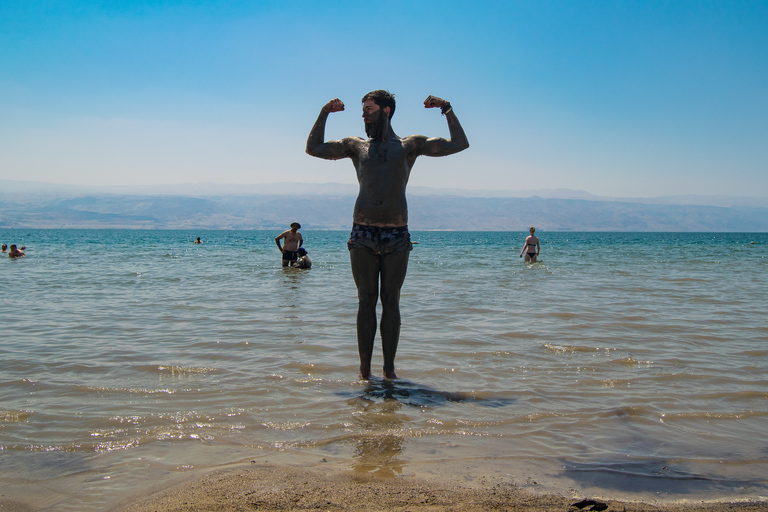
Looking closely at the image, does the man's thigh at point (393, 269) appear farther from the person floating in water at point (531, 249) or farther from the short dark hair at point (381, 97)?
the person floating in water at point (531, 249)

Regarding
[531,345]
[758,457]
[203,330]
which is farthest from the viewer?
[203,330]

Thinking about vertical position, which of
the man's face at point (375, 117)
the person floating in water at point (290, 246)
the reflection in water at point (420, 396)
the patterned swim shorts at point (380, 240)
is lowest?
the reflection in water at point (420, 396)

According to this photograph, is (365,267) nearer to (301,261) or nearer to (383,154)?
(383,154)

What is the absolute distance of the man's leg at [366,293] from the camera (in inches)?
150

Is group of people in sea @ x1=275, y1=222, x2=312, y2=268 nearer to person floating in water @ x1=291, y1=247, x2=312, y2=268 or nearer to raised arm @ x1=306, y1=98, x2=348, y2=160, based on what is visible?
person floating in water @ x1=291, y1=247, x2=312, y2=268

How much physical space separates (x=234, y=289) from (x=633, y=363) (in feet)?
27.4

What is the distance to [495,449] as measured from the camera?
269cm

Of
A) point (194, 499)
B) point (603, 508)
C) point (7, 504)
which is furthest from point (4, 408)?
point (603, 508)

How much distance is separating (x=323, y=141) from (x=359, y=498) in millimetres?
2740

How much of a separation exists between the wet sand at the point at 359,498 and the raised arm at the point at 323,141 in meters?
2.50

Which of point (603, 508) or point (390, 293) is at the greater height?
point (390, 293)

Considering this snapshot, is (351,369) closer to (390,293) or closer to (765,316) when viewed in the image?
(390,293)

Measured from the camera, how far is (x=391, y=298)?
12.7 ft

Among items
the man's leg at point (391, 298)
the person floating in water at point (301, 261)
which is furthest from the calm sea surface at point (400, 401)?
the person floating in water at point (301, 261)
